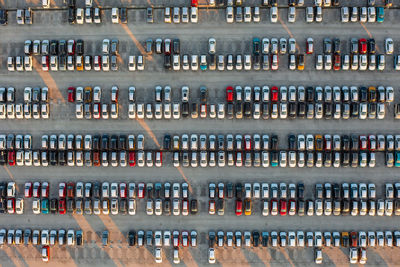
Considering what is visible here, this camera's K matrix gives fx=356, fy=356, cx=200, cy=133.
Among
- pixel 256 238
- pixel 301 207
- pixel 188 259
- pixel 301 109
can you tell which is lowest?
pixel 188 259

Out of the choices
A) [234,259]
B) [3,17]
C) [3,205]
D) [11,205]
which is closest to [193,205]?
[234,259]

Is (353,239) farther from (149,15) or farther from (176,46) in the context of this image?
(149,15)

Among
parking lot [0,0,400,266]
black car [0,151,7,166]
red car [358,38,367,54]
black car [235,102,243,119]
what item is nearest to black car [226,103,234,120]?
black car [235,102,243,119]

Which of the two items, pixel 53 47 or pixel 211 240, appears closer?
Result: pixel 211 240

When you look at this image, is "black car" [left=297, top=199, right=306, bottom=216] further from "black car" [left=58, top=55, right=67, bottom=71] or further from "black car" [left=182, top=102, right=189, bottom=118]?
"black car" [left=58, top=55, right=67, bottom=71]

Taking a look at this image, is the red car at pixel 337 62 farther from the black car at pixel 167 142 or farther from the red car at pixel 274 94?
the black car at pixel 167 142

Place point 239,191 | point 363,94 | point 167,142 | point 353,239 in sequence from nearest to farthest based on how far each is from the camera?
point 363,94 → point 353,239 → point 239,191 → point 167,142

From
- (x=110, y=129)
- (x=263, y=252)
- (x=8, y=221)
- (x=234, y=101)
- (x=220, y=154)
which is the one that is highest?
(x=234, y=101)

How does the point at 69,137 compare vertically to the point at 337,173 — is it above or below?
above

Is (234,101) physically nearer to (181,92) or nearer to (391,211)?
(181,92)

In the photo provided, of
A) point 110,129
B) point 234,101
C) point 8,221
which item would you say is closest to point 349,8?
point 234,101
